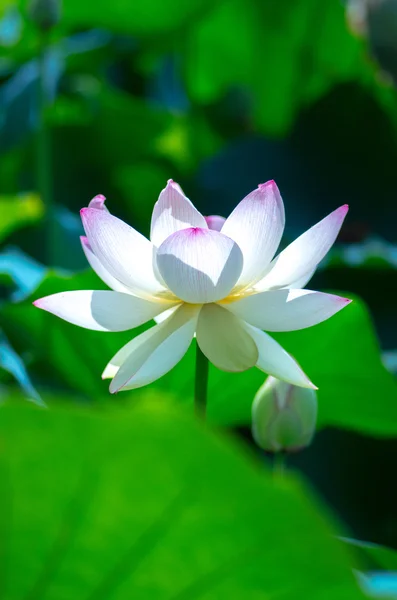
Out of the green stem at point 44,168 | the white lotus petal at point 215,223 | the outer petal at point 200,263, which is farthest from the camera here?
the green stem at point 44,168

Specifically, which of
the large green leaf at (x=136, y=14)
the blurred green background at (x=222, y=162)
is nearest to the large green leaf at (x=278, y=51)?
the blurred green background at (x=222, y=162)

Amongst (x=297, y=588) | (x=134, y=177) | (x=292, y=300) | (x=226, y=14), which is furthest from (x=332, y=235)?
(x=226, y=14)

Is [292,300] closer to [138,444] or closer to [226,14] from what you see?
[138,444]

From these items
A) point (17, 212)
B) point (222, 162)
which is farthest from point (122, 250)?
point (222, 162)

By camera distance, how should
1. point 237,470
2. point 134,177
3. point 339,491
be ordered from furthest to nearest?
point 134,177
point 339,491
point 237,470

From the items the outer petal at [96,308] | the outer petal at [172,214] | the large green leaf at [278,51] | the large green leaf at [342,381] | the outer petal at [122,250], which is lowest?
the large green leaf at [342,381]

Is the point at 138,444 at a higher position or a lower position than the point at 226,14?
lower

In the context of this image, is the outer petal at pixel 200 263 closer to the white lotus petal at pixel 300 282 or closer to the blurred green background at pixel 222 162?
the white lotus petal at pixel 300 282

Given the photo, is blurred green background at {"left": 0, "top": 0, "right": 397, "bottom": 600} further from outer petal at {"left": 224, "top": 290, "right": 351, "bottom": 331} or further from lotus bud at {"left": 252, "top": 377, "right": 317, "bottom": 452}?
outer petal at {"left": 224, "top": 290, "right": 351, "bottom": 331}
